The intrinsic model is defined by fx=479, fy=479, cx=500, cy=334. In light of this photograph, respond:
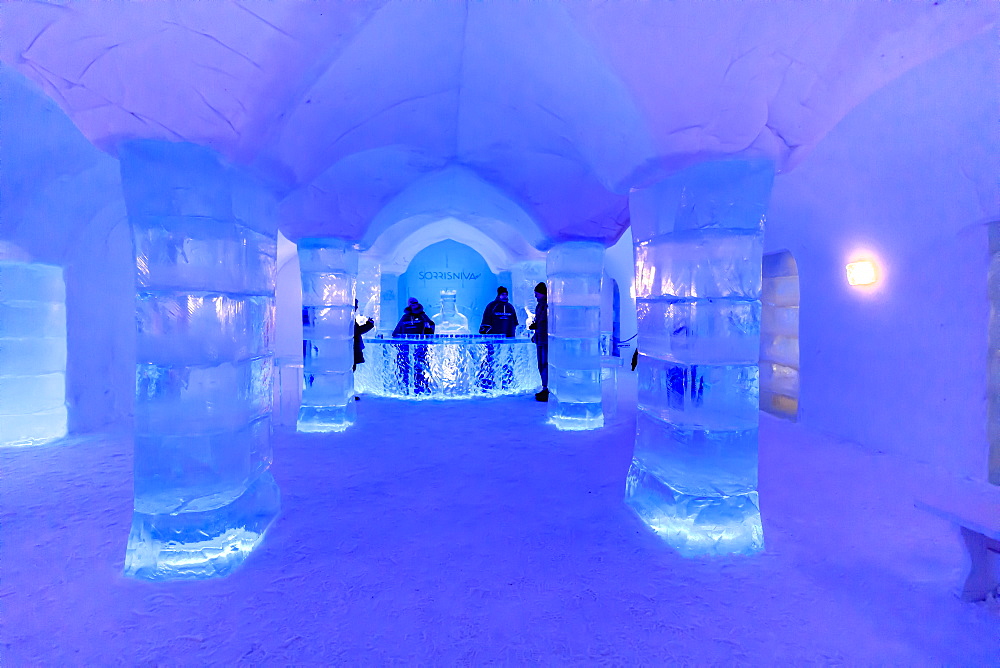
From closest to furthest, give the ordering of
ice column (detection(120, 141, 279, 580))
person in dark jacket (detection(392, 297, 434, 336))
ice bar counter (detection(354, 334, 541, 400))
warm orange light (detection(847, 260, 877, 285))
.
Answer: ice column (detection(120, 141, 279, 580)) < warm orange light (detection(847, 260, 877, 285)) < ice bar counter (detection(354, 334, 541, 400)) < person in dark jacket (detection(392, 297, 434, 336))

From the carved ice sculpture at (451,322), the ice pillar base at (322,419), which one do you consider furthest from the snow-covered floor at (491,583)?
the carved ice sculpture at (451,322)

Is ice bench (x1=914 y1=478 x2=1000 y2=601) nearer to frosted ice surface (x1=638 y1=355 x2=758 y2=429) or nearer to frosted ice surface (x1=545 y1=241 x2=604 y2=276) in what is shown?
frosted ice surface (x1=638 y1=355 x2=758 y2=429)

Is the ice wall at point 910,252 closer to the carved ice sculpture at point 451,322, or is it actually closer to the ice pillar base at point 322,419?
the ice pillar base at point 322,419

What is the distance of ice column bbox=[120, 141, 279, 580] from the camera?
2.20 meters

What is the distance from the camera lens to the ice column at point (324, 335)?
500 centimetres

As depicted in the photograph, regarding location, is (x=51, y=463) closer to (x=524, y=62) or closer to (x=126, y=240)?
(x=126, y=240)

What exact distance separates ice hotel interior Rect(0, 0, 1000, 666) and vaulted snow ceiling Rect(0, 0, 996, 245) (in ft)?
0.05

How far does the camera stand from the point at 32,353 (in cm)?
463

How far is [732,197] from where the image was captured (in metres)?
2.49

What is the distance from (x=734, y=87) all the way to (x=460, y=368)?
525cm

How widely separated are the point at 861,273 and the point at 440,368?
16.1 feet

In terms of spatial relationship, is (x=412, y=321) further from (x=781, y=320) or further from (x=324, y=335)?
(x=781, y=320)

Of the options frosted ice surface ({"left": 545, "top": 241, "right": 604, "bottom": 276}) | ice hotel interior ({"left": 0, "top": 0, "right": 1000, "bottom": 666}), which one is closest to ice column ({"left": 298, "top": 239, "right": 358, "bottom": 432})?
ice hotel interior ({"left": 0, "top": 0, "right": 1000, "bottom": 666})

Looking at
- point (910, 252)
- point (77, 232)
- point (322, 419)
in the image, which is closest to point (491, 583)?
point (322, 419)
